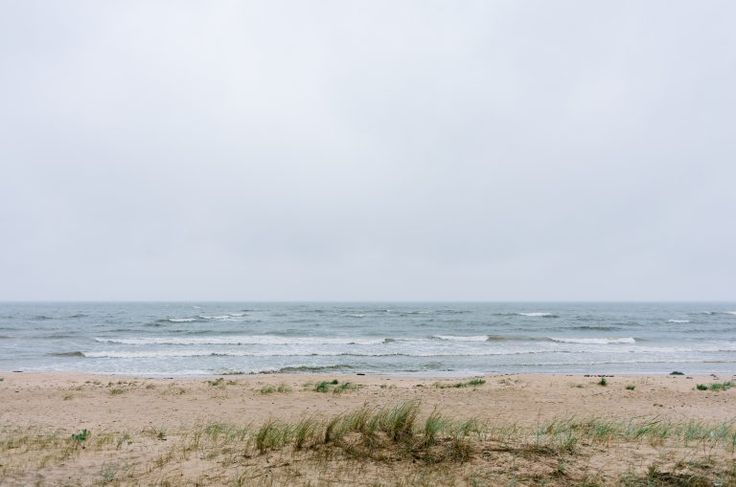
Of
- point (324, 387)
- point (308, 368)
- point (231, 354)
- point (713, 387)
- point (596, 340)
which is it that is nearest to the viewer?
point (324, 387)

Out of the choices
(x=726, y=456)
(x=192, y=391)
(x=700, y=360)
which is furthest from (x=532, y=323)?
(x=726, y=456)

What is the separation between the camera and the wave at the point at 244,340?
110 feet

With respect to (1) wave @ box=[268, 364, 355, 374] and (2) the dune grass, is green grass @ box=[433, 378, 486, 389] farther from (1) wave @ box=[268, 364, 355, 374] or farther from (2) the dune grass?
(2) the dune grass

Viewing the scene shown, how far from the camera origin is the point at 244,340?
35.3m

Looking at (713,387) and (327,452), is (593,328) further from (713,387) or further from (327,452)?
(327,452)

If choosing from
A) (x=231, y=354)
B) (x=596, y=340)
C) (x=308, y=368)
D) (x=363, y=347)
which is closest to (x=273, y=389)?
(x=308, y=368)

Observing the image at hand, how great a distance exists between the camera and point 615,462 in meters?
5.55

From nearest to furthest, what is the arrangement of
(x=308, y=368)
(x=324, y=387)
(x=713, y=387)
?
1. (x=324, y=387)
2. (x=713, y=387)
3. (x=308, y=368)

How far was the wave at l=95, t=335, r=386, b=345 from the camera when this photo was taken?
33.4 meters

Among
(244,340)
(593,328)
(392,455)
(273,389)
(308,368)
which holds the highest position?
(392,455)

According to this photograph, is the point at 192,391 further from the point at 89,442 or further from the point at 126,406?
the point at 89,442

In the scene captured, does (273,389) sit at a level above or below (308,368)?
above

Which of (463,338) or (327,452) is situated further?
(463,338)

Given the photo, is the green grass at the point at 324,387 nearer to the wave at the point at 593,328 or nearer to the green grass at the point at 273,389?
the green grass at the point at 273,389
